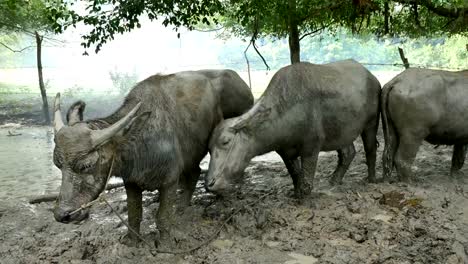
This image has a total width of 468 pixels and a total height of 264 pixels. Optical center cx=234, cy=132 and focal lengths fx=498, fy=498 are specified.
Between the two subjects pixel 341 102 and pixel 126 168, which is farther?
pixel 341 102

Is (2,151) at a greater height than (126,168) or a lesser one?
lesser

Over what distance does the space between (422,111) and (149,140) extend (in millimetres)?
3316

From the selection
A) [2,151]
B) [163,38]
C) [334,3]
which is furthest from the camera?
[163,38]

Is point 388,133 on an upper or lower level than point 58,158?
lower

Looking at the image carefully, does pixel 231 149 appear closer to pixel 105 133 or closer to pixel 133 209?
pixel 133 209

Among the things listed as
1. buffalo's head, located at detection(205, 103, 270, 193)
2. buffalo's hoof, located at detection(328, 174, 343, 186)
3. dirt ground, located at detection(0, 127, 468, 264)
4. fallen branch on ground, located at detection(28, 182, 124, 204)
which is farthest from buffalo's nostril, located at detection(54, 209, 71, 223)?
buffalo's hoof, located at detection(328, 174, 343, 186)

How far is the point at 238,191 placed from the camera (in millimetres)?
6574

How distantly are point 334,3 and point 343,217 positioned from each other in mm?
3670

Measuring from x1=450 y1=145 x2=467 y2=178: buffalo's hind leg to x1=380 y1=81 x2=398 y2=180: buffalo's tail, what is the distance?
0.96m

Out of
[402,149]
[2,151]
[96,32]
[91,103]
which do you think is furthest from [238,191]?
[91,103]

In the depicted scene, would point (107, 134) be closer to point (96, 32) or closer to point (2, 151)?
point (96, 32)

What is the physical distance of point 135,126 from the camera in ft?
13.9

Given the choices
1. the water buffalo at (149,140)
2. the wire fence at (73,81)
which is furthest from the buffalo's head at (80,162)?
the wire fence at (73,81)

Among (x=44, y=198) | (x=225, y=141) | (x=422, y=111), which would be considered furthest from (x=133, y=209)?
(x=422, y=111)
